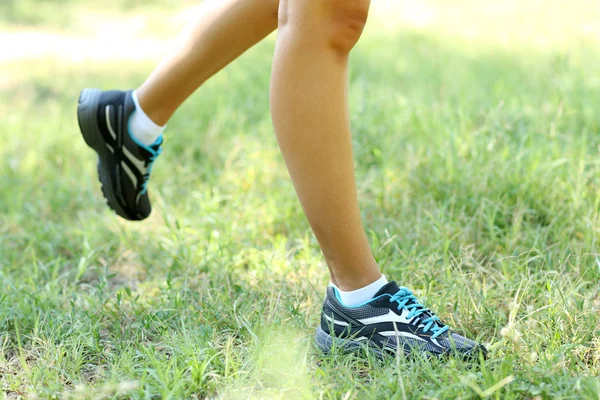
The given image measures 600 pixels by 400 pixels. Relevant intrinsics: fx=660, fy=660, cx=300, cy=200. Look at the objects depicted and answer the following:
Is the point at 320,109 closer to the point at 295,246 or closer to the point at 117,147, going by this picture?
the point at 117,147

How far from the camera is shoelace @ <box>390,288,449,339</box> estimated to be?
132 cm

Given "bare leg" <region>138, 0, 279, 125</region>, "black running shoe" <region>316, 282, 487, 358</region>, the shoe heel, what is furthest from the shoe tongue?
the shoe heel

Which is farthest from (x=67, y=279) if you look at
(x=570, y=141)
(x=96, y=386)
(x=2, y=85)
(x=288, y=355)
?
(x=2, y=85)

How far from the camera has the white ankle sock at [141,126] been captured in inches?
68.7

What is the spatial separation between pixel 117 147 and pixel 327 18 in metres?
0.80

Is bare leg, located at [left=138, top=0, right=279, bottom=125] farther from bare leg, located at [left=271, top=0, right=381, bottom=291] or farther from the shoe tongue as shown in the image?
the shoe tongue

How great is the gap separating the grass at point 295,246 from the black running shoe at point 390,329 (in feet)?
0.13

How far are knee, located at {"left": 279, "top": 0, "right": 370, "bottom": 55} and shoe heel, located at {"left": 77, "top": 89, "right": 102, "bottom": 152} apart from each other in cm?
72

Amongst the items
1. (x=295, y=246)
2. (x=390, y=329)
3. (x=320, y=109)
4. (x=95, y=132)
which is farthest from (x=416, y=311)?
(x=95, y=132)

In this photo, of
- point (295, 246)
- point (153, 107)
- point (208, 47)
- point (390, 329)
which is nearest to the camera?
point (390, 329)

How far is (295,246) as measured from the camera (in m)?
2.05

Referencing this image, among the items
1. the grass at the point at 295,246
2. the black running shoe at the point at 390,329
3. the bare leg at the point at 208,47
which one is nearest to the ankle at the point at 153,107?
the bare leg at the point at 208,47

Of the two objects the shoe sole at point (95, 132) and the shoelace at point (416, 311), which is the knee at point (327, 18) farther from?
the shoe sole at point (95, 132)

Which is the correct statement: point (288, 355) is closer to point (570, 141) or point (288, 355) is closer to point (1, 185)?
point (570, 141)
